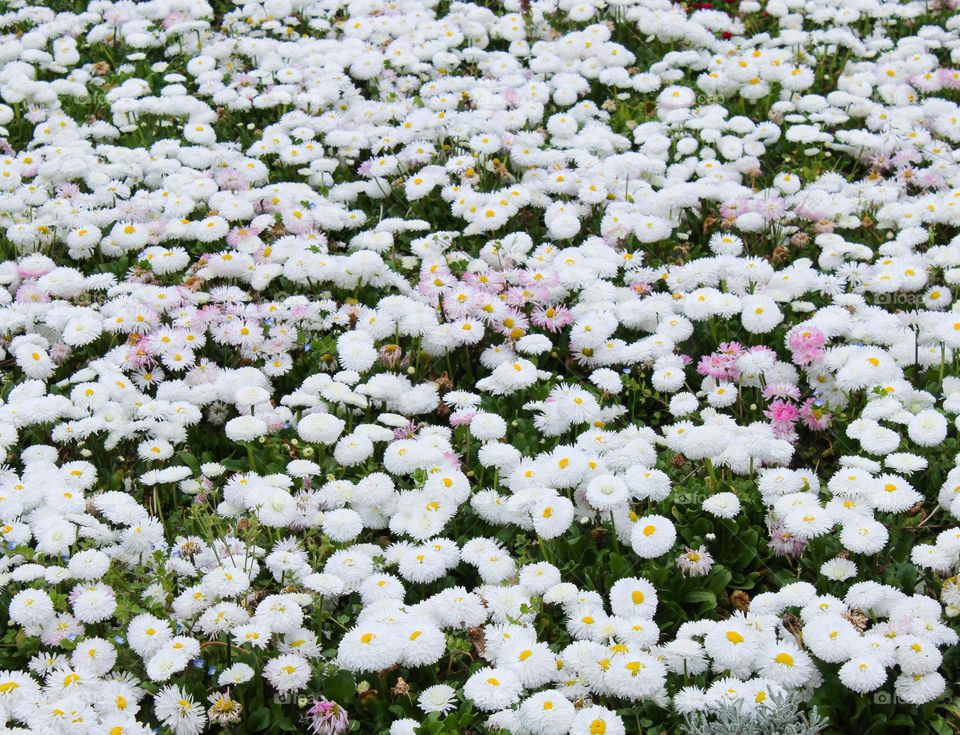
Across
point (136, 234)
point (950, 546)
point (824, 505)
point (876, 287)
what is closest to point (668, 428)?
point (824, 505)

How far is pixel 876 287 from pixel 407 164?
2608 mm

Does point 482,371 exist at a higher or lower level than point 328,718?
lower

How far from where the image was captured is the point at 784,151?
6312 millimetres

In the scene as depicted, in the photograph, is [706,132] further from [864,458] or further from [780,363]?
[864,458]

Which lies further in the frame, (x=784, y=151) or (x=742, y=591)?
(x=784, y=151)

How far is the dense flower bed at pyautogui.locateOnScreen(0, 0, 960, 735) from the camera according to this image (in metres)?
3.32

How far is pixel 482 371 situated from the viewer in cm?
486

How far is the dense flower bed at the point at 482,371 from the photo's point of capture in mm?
3318

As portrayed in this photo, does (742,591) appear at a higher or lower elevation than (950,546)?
lower

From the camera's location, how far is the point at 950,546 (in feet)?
11.6

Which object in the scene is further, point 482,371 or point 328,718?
point 482,371

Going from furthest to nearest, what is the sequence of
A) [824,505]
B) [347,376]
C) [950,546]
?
[347,376] < [824,505] < [950,546]

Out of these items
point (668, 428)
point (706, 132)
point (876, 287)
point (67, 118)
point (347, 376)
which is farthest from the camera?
point (67, 118)

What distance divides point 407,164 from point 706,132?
1.66 meters
